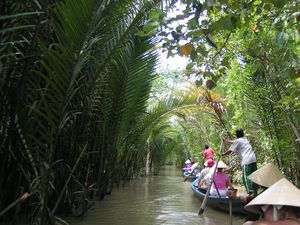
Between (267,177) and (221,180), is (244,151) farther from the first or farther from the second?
(267,177)

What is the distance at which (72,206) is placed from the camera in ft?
18.0

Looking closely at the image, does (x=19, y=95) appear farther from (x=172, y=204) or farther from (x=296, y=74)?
(x=172, y=204)

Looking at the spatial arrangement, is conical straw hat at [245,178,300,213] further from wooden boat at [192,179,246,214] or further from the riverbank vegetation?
wooden boat at [192,179,246,214]

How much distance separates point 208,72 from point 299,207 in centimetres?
205

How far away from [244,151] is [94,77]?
3778mm

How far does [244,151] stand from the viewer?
7348mm

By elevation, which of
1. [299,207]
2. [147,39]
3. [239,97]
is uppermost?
[147,39]

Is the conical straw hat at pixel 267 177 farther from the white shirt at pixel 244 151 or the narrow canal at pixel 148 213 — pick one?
the white shirt at pixel 244 151

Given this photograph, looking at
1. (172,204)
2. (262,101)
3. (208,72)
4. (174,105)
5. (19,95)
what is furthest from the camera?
(174,105)

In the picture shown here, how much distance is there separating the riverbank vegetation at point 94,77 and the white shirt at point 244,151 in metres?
0.58

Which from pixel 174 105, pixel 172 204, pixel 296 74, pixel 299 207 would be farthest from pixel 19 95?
pixel 174 105

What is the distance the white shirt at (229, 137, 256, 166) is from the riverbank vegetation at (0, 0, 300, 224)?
58 centimetres

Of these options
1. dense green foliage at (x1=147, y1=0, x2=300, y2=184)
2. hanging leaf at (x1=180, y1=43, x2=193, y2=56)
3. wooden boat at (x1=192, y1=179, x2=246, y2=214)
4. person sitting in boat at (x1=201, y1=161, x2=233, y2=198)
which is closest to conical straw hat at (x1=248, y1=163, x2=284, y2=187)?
dense green foliage at (x1=147, y1=0, x2=300, y2=184)

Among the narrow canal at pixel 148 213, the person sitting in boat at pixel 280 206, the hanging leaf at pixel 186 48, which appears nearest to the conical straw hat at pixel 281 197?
the person sitting in boat at pixel 280 206
